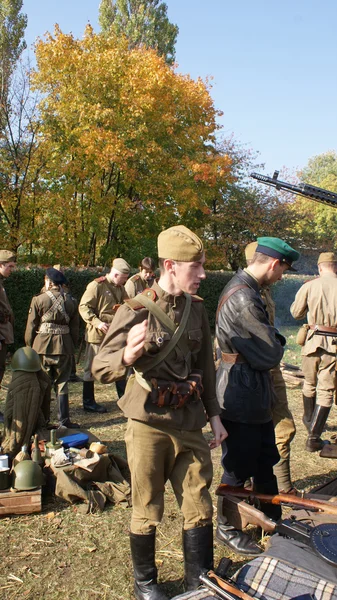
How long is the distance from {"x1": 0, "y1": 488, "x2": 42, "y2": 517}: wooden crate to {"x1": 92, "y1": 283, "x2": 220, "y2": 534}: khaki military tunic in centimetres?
165

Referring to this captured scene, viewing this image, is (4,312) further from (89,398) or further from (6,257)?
(89,398)

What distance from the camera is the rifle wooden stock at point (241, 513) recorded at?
3346mm

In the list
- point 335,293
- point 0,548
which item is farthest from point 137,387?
point 335,293

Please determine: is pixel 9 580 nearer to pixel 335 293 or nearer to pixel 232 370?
pixel 232 370

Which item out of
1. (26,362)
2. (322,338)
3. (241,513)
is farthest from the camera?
(322,338)

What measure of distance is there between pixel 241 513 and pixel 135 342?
176 cm

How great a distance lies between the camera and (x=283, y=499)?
3.38 m

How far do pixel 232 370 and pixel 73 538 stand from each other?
1.82 meters

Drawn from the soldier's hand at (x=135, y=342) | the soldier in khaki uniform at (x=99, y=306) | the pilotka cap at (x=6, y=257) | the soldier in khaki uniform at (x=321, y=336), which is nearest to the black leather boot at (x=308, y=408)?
the soldier in khaki uniform at (x=321, y=336)

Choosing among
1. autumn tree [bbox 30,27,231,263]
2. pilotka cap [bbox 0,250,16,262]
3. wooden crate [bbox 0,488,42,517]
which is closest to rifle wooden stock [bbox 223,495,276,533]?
wooden crate [bbox 0,488,42,517]

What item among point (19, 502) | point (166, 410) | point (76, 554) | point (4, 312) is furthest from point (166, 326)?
point (4, 312)

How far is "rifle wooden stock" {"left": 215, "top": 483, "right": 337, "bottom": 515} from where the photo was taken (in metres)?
3.21

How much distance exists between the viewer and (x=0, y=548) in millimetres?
3785

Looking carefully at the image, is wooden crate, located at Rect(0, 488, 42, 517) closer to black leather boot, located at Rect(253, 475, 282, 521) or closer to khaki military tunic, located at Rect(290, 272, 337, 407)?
black leather boot, located at Rect(253, 475, 282, 521)
